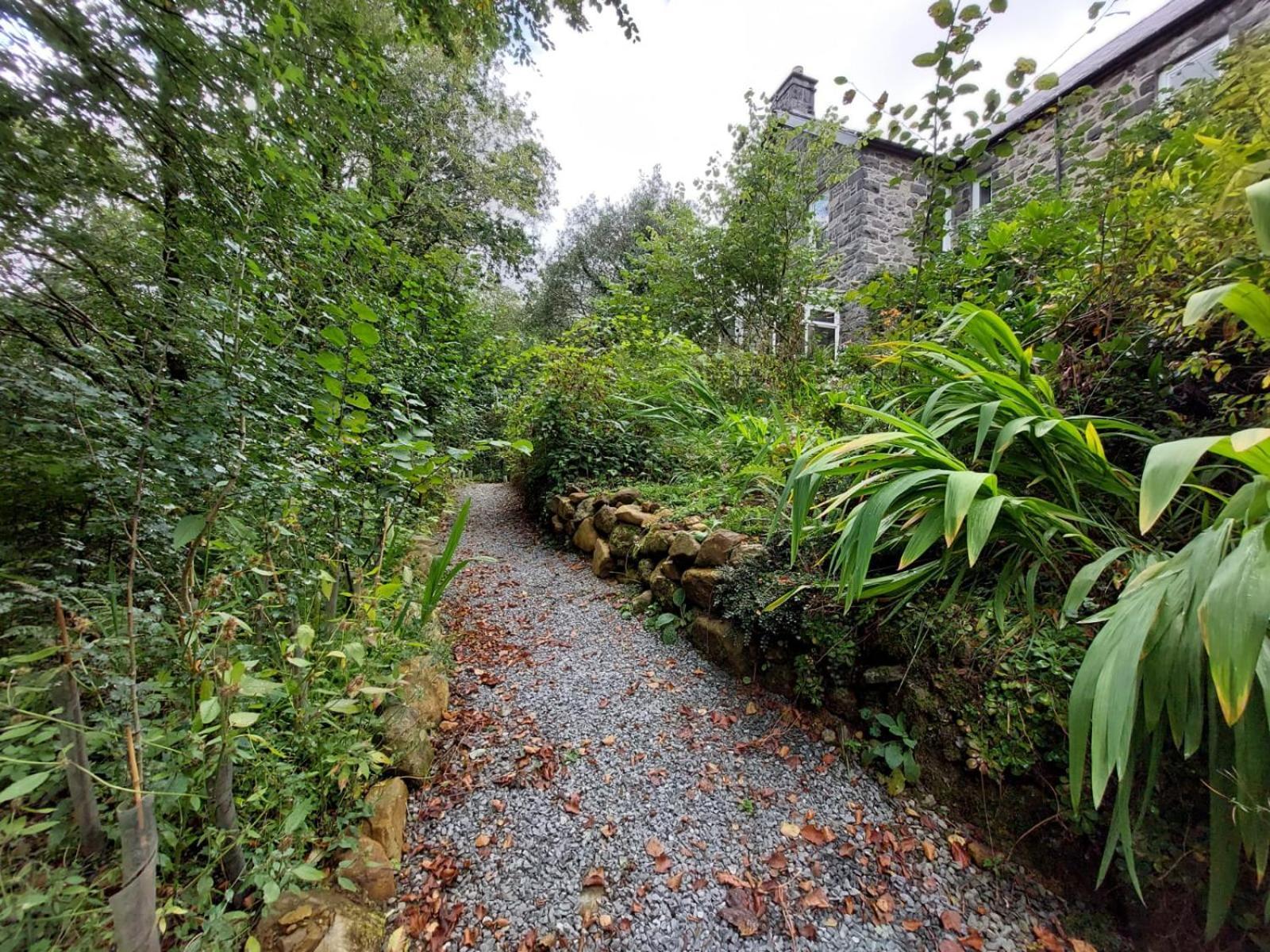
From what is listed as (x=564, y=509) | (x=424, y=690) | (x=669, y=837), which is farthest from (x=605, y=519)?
(x=669, y=837)

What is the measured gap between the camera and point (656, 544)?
2527 millimetres

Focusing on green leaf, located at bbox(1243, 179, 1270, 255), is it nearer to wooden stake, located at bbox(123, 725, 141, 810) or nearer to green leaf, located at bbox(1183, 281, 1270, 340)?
green leaf, located at bbox(1183, 281, 1270, 340)

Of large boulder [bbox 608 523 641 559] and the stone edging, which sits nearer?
the stone edging

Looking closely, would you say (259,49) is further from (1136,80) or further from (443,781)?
(1136,80)

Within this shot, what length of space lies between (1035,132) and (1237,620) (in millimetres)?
6793

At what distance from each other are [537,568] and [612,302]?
334cm

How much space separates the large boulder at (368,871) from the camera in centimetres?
105

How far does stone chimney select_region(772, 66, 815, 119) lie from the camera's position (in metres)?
6.13

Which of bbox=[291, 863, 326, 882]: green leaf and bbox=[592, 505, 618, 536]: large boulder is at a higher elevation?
bbox=[592, 505, 618, 536]: large boulder

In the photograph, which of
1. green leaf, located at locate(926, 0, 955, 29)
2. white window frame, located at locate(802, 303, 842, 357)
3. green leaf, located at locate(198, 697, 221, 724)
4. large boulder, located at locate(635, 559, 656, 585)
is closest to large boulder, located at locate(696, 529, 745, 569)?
large boulder, located at locate(635, 559, 656, 585)

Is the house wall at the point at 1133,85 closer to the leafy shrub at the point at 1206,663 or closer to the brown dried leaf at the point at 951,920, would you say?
the leafy shrub at the point at 1206,663

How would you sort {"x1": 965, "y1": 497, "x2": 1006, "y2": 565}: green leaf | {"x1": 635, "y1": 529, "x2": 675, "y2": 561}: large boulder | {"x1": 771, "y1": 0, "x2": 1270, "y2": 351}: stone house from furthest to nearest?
{"x1": 771, "y1": 0, "x2": 1270, "y2": 351}: stone house < {"x1": 635, "y1": 529, "x2": 675, "y2": 561}: large boulder < {"x1": 965, "y1": 497, "x2": 1006, "y2": 565}: green leaf

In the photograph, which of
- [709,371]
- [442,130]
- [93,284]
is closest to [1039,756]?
[93,284]

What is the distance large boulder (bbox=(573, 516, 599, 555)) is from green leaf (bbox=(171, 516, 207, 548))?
2362 millimetres
